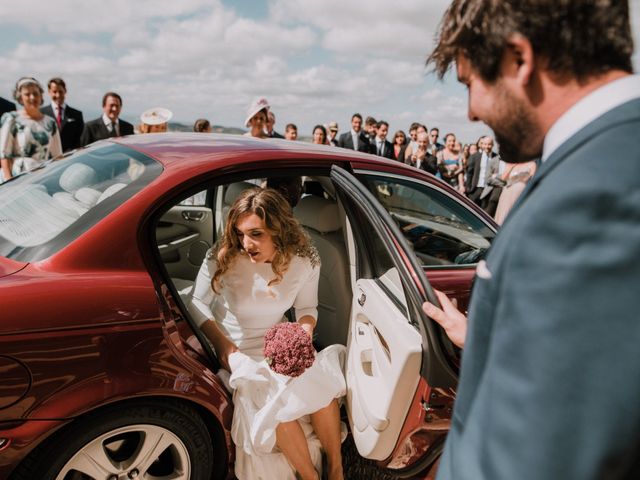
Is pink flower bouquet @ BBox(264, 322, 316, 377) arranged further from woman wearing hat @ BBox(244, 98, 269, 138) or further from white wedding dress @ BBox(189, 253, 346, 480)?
woman wearing hat @ BBox(244, 98, 269, 138)

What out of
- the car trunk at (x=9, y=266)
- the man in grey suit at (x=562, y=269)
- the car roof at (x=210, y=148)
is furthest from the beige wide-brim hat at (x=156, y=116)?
the man in grey suit at (x=562, y=269)

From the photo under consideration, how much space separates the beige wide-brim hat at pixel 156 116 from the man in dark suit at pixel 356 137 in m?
3.89

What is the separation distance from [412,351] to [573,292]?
3.73 ft

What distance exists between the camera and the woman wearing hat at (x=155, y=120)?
17.0ft

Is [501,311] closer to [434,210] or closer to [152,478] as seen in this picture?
[152,478]

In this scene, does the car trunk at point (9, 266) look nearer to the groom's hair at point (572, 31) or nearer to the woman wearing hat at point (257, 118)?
the groom's hair at point (572, 31)

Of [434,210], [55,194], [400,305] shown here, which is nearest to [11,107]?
[55,194]

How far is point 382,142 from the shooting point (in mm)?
8977

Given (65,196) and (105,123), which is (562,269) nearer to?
(65,196)

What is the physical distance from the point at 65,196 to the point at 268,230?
0.90 meters

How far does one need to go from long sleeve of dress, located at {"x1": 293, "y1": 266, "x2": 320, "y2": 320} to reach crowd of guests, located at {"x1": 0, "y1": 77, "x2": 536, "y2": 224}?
88.4 inches

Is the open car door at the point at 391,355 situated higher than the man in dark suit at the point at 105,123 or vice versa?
the man in dark suit at the point at 105,123

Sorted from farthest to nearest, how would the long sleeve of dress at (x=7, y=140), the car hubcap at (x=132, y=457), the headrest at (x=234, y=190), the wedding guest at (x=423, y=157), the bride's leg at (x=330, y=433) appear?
the wedding guest at (x=423, y=157) < the long sleeve of dress at (x=7, y=140) < the headrest at (x=234, y=190) < the bride's leg at (x=330, y=433) < the car hubcap at (x=132, y=457)

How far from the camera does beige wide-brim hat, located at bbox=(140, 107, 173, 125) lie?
5.22 m
